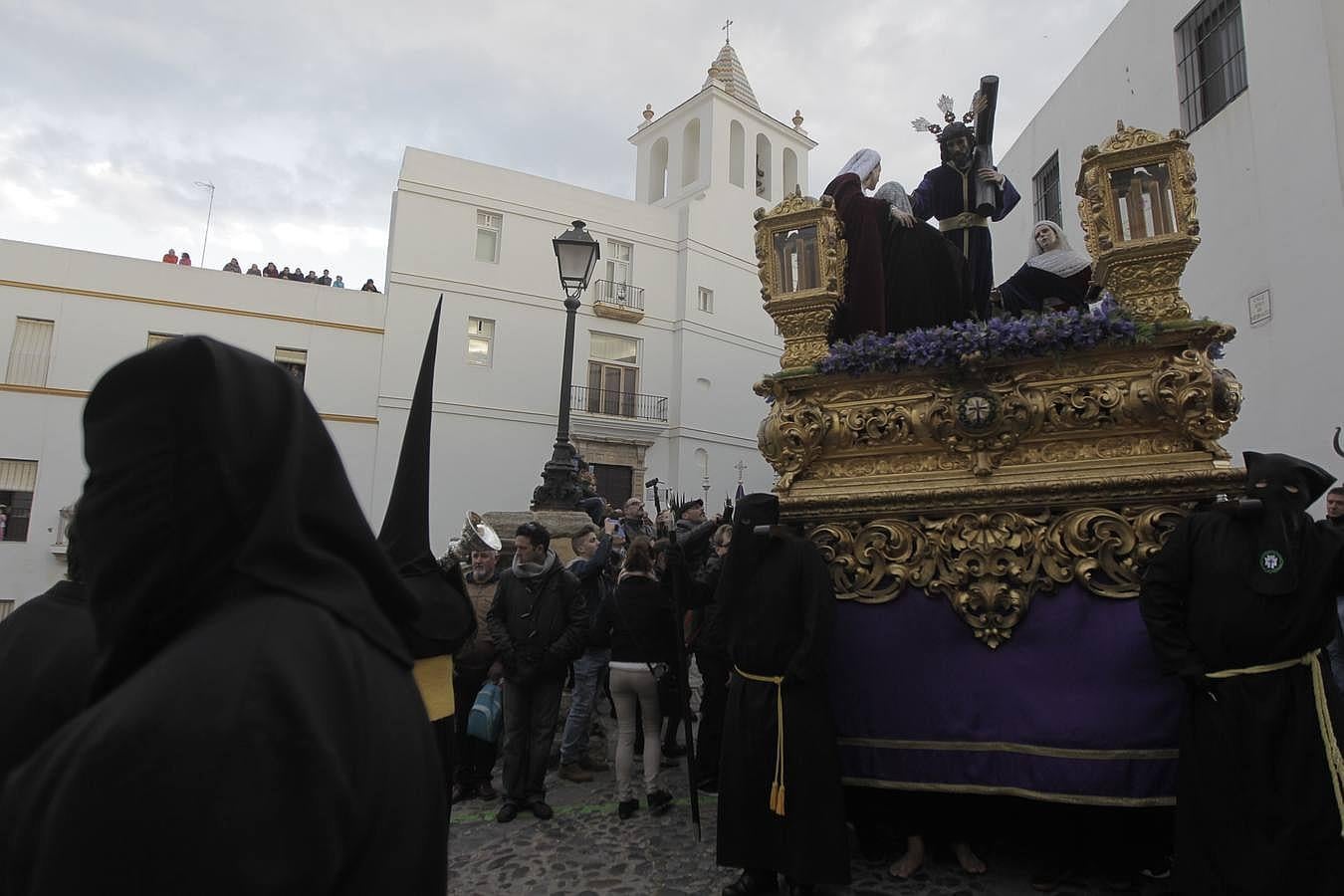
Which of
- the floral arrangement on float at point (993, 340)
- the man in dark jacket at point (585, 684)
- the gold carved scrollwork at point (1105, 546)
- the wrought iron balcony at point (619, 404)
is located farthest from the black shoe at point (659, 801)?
the wrought iron balcony at point (619, 404)

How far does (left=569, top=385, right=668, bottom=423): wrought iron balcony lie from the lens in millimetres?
25141

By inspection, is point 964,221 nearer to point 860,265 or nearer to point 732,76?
point 860,265

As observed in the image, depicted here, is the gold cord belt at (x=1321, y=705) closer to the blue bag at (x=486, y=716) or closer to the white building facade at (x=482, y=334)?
the blue bag at (x=486, y=716)

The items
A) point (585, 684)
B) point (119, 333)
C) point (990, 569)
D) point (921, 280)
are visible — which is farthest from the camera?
point (119, 333)

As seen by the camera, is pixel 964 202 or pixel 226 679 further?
pixel 964 202

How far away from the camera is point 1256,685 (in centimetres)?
346

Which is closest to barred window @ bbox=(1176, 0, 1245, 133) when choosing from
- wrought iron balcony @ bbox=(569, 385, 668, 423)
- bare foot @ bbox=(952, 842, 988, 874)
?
bare foot @ bbox=(952, 842, 988, 874)

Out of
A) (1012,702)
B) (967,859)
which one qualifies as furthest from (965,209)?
(967,859)

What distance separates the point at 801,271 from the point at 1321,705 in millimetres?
3582

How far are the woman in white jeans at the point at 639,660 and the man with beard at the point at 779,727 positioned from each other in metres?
1.36

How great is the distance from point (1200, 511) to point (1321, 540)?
46 centimetres

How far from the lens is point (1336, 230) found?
7957 millimetres

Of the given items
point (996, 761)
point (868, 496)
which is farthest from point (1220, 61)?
point (996, 761)

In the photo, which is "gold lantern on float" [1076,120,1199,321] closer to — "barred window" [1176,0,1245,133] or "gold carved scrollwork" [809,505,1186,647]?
"gold carved scrollwork" [809,505,1186,647]
